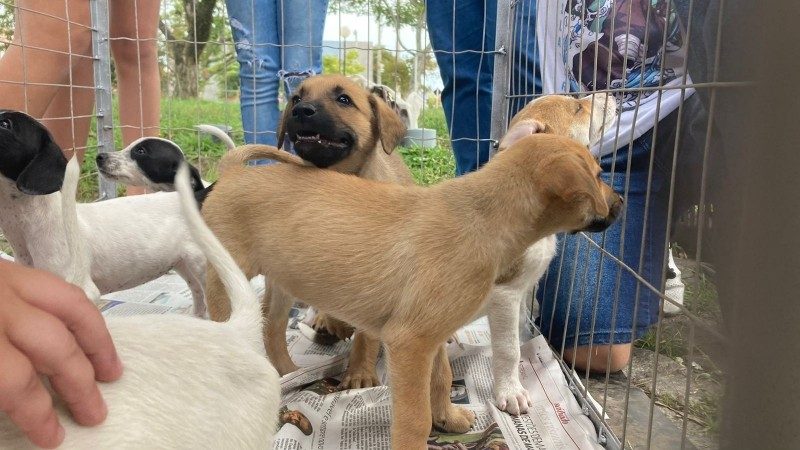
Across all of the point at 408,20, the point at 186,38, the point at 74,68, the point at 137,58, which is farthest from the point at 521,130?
the point at 186,38

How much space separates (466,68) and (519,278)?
1514 mm

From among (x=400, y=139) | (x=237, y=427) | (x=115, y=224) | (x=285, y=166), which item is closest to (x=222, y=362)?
(x=237, y=427)

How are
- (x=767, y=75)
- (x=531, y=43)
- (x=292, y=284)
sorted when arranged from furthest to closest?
(x=531, y=43), (x=292, y=284), (x=767, y=75)

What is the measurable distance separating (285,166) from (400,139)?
1.84ft

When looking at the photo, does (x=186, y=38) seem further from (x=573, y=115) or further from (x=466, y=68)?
(x=573, y=115)

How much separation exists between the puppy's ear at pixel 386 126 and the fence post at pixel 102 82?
4.95ft

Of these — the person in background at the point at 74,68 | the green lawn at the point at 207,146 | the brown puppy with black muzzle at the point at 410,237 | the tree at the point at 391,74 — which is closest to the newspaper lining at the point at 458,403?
the brown puppy with black muzzle at the point at 410,237

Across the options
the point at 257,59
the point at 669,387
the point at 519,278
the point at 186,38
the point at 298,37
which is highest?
the point at 186,38

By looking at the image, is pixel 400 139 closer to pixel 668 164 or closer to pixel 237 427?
pixel 668 164

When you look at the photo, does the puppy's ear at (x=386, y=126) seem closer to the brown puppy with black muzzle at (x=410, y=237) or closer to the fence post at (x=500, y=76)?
the brown puppy with black muzzle at (x=410, y=237)

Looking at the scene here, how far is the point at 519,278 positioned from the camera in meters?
1.86

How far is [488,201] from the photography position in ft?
4.93

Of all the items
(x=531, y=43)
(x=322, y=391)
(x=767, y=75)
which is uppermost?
(x=531, y=43)

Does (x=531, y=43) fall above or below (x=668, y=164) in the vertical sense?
above
